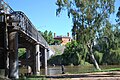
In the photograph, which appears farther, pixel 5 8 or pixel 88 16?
pixel 88 16

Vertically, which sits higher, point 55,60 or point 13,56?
point 55,60

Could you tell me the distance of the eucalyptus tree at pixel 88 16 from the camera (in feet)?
155

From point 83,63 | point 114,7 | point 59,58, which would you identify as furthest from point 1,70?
point 59,58

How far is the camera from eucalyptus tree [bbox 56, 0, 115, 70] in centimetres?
4712

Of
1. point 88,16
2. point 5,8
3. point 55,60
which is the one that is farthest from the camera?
point 55,60

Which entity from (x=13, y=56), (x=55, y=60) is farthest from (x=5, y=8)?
(x=55, y=60)

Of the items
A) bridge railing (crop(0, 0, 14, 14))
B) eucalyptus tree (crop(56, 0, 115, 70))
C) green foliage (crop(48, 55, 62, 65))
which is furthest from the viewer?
green foliage (crop(48, 55, 62, 65))

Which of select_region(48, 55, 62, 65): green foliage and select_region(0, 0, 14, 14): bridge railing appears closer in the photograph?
select_region(0, 0, 14, 14): bridge railing

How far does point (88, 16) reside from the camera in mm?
46812

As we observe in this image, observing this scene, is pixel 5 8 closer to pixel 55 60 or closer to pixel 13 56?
pixel 13 56

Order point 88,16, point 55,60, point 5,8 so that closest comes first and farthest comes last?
point 5,8
point 88,16
point 55,60

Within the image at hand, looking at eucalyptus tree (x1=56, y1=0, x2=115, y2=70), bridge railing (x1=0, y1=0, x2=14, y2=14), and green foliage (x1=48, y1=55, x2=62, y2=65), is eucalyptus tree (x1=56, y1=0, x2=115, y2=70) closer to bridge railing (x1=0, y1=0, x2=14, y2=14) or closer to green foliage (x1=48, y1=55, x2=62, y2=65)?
bridge railing (x1=0, y1=0, x2=14, y2=14)

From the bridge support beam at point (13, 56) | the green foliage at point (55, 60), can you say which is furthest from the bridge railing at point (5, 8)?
the green foliage at point (55, 60)

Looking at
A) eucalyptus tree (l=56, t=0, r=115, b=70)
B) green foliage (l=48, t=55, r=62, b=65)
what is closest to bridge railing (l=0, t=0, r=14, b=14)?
eucalyptus tree (l=56, t=0, r=115, b=70)
